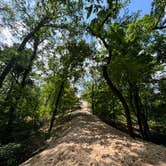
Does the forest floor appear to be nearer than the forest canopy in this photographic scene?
Yes

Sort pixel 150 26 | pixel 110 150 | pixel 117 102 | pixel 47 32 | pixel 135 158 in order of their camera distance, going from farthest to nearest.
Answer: pixel 117 102 → pixel 47 32 → pixel 150 26 → pixel 110 150 → pixel 135 158

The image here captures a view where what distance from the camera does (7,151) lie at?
32.0 ft

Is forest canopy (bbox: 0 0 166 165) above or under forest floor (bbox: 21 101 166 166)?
above

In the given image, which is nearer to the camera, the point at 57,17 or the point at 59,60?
the point at 57,17

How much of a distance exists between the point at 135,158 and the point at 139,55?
7604 mm

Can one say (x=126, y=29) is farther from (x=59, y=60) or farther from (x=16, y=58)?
(x=16, y=58)

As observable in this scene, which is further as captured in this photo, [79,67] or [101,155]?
[79,67]

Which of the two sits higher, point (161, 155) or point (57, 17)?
point (57, 17)

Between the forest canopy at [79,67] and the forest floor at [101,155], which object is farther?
the forest canopy at [79,67]

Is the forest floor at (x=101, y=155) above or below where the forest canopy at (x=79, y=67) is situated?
below

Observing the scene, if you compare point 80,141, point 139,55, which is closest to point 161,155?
point 80,141

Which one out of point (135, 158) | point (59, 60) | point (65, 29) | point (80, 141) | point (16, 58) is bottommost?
point (135, 158)

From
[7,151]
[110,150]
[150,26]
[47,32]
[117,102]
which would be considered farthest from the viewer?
[117,102]

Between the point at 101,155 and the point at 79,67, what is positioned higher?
the point at 79,67
